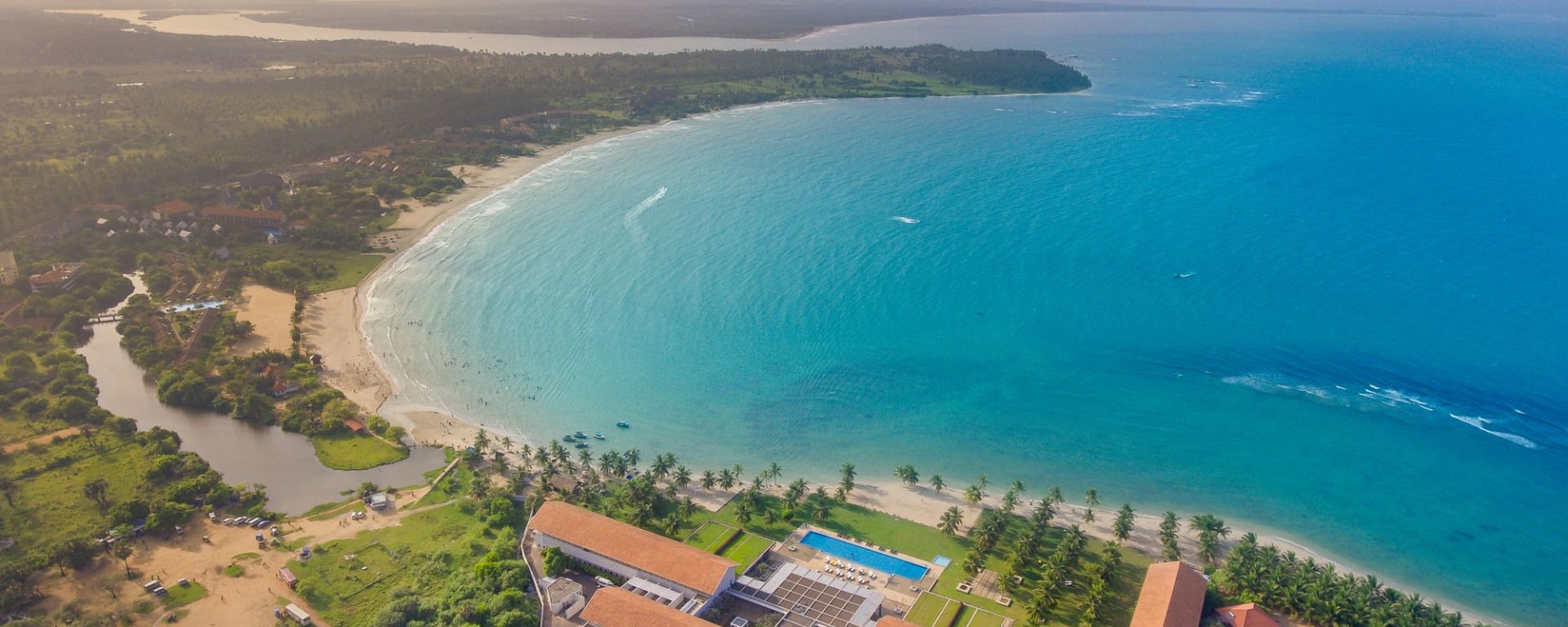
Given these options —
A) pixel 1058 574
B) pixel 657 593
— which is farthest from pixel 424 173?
pixel 1058 574

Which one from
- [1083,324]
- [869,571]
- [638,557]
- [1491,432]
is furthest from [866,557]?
[1491,432]

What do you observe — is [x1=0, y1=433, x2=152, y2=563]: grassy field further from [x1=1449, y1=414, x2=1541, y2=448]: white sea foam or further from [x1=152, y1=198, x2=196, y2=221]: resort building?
[x1=1449, y1=414, x2=1541, y2=448]: white sea foam

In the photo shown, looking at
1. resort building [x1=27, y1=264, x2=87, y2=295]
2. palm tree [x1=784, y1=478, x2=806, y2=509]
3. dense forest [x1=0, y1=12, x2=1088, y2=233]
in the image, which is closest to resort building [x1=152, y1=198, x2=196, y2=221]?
dense forest [x1=0, y1=12, x2=1088, y2=233]

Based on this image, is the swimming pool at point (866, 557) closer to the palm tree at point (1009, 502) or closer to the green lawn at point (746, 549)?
the green lawn at point (746, 549)

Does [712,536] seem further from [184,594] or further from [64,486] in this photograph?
[64,486]

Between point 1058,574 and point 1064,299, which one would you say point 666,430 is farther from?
point 1064,299

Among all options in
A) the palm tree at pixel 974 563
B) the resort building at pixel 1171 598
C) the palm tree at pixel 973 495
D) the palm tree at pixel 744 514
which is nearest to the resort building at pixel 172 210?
the palm tree at pixel 744 514
